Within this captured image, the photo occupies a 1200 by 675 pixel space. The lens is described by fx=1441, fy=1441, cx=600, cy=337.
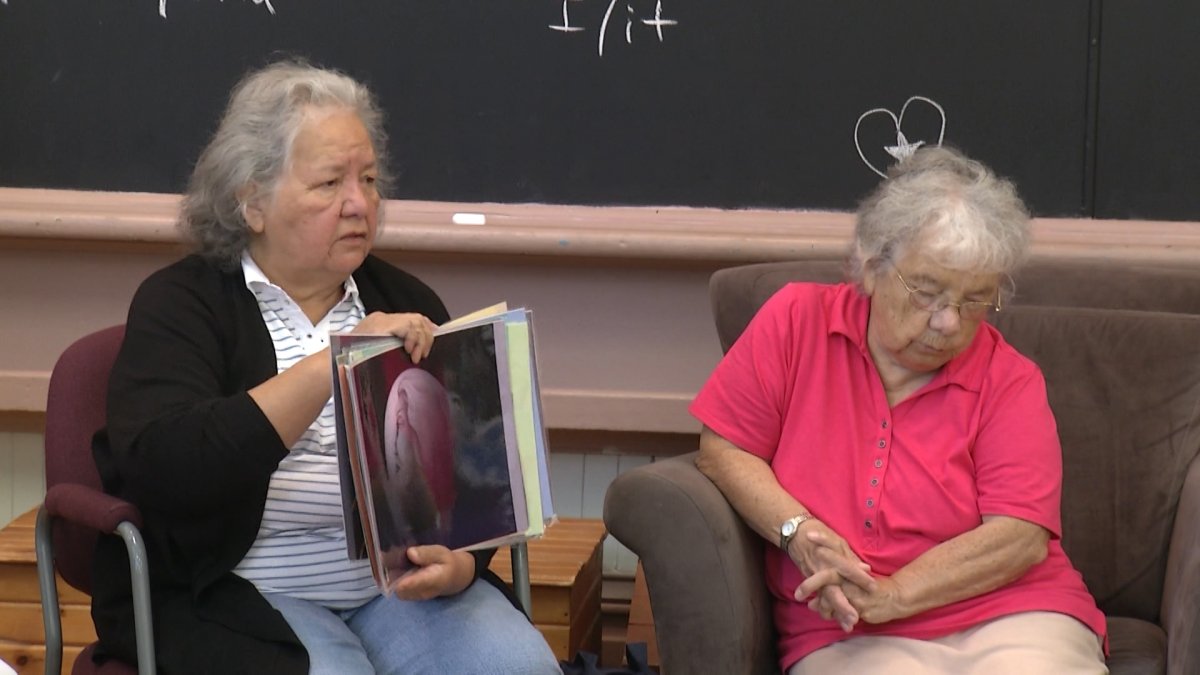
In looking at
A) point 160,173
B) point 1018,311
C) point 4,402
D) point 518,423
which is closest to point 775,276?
point 1018,311

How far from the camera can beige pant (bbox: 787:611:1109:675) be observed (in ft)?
6.52

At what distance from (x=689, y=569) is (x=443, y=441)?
40 centimetres

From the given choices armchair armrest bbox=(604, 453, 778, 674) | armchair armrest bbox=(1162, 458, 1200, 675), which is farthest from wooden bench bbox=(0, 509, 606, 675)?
armchair armrest bbox=(1162, 458, 1200, 675)

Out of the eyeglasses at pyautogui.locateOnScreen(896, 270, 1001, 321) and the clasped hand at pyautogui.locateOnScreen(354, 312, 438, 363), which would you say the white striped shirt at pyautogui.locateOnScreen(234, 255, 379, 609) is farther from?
the eyeglasses at pyautogui.locateOnScreen(896, 270, 1001, 321)

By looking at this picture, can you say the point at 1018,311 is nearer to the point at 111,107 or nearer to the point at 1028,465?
the point at 1028,465

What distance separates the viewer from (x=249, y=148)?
201 cm

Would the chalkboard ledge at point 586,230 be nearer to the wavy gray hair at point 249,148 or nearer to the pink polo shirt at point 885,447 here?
the pink polo shirt at point 885,447

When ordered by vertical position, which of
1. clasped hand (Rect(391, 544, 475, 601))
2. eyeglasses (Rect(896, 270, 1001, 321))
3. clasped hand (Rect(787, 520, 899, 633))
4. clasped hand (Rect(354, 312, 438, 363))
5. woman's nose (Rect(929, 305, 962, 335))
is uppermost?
clasped hand (Rect(354, 312, 438, 363))

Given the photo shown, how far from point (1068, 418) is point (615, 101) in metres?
1.14

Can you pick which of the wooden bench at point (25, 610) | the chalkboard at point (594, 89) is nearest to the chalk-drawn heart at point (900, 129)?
the chalkboard at point (594, 89)

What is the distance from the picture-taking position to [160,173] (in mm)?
3027

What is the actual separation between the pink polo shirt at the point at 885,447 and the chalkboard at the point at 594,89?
33.6 inches

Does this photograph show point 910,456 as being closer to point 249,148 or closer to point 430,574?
point 430,574

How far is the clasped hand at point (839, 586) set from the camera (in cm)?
200
